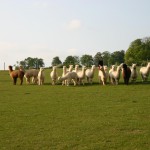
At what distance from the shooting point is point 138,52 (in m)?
98.2

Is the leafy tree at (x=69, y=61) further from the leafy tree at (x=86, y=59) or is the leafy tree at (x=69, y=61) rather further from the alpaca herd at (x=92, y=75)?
the alpaca herd at (x=92, y=75)

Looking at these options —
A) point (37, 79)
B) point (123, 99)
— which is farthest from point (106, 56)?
point (123, 99)

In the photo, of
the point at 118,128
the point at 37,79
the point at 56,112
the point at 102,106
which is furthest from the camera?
the point at 37,79

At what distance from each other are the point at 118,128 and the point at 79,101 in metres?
5.91

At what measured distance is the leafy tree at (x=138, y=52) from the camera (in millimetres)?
96125

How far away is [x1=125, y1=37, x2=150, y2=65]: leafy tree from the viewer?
96.1m

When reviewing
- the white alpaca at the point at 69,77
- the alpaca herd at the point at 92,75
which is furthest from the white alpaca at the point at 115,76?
the white alpaca at the point at 69,77

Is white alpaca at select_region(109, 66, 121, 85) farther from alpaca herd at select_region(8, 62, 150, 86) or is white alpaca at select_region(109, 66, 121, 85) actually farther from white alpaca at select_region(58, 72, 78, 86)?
white alpaca at select_region(58, 72, 78, 86)

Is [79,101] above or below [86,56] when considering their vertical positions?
below

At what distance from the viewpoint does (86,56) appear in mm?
123312

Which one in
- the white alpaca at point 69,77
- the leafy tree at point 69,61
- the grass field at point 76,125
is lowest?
the grass field at point 76,125

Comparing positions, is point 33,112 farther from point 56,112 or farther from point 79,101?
point 79,101

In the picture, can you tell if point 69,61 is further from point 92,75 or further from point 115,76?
point 115,76

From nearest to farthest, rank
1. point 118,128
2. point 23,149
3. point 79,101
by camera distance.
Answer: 1. point 23,149
2. point 118,128
3. point 79,101
